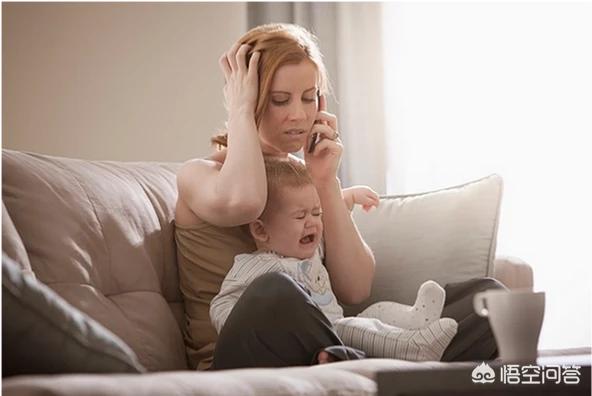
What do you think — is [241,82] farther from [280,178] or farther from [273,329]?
[273,329]

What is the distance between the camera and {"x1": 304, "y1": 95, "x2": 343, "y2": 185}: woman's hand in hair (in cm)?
208

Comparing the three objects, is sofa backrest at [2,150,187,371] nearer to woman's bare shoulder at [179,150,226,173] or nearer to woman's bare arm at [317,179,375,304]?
woman's bare shoulder at [179,150,226,173]

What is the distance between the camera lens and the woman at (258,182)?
186 cm

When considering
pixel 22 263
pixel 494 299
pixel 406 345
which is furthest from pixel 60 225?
pixel 494 299

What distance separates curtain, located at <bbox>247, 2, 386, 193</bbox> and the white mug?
7.48 ft

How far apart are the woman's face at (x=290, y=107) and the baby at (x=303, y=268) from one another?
0.06 metres

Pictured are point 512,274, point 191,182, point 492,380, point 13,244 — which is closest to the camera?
point 492,380

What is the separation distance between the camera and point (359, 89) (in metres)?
3.81

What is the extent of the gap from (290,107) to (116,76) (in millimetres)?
2076

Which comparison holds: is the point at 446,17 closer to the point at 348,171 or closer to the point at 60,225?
the point at 348,171

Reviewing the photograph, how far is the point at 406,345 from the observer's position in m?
1.71

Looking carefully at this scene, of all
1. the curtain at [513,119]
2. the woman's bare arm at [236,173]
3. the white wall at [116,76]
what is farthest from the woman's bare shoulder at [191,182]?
the white wall at [116,76]

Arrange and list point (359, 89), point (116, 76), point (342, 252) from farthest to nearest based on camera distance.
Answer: point (116, 76), point (359, 89), point (342, 252)

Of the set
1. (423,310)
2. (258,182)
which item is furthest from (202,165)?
(423,310)
